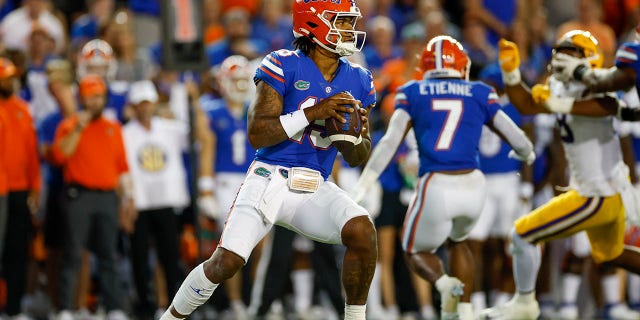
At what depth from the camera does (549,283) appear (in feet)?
36.0

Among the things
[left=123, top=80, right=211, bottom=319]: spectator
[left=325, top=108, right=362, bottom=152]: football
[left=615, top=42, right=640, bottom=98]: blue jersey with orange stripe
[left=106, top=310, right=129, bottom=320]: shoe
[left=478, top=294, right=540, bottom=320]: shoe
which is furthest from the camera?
[left=123, top=80, right=211, bottom=319]: spectator

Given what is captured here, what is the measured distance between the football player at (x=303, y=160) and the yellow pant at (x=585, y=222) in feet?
5.74

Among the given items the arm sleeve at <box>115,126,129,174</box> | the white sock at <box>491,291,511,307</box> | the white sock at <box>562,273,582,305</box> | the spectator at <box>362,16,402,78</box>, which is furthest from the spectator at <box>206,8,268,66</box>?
the white sock at <box>562,273,582,305</box>

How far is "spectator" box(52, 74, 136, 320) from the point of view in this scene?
31.3 ft

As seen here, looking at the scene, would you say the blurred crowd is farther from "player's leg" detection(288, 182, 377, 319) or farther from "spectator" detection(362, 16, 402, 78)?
"player's leg" detection(288, 182, 377, 319)

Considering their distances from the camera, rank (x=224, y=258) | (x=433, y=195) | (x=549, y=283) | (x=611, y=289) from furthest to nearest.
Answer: (x=549, y=283), (x=611, y=289), (x=433, y=195), (x=224, y=258)

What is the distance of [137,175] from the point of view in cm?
1005

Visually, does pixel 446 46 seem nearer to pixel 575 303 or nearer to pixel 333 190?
pixel 333 190

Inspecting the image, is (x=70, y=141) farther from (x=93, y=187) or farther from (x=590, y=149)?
(x=590, y=149)

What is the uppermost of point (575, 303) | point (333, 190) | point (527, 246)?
point (333, 190)

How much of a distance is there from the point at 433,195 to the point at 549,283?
387 cm

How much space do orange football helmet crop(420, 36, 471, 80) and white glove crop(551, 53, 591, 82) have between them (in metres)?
0.60

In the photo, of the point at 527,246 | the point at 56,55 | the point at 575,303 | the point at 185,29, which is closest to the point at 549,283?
the point at 575,303

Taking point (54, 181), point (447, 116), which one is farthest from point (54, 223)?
point (447, 116)
